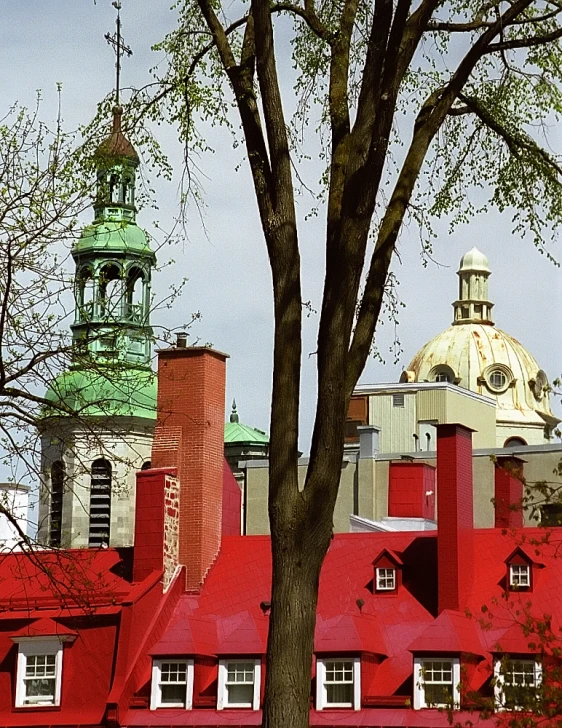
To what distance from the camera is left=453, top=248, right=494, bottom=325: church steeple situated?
110 metres

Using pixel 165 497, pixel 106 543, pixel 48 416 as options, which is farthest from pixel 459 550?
pixel 106 543

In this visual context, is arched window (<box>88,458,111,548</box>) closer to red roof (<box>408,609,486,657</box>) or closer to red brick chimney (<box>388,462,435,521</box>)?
red brick chimney (<box>388,462,435,521</box>)

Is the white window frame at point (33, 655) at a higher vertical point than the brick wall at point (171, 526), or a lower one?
lower

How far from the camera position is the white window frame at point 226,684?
1281 inches

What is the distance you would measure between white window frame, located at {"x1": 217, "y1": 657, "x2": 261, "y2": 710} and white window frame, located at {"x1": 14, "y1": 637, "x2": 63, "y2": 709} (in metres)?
3.18

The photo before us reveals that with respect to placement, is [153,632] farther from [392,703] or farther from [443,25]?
[443,25]

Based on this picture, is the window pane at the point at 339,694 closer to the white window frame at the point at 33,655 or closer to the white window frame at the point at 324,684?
the white window frame at the point at 324,684

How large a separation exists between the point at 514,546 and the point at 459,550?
1.38 m

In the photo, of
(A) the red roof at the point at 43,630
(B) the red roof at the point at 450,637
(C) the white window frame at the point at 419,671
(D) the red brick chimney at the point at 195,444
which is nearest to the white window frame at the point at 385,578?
(B) the red roof at the point at 450,637

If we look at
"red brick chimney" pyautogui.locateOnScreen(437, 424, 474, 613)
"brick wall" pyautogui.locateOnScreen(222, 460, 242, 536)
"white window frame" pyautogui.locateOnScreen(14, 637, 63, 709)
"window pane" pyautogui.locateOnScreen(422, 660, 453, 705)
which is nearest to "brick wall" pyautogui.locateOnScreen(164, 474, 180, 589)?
"brick wall" pyautogui.locateOnScreen(222, 460, 242, 536)

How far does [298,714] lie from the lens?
15742 millimetres

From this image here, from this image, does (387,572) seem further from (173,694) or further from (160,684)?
(160,684)

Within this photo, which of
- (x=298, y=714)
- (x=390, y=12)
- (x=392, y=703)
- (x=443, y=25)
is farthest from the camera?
(x=392, y=703)

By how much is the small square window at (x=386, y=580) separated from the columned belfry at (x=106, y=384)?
17.4ft
